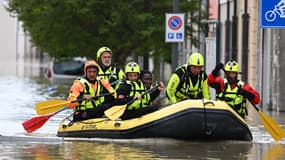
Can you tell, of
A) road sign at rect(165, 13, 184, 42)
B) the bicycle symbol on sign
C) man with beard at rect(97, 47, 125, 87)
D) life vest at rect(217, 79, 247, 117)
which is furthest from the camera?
road sign at rect(165, 13, 184, 42)

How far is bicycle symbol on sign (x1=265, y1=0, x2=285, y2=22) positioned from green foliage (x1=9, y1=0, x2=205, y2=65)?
630 inches

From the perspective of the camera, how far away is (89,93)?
62.2 feet

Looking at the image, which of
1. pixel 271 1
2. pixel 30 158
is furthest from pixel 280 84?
pixel 30 158

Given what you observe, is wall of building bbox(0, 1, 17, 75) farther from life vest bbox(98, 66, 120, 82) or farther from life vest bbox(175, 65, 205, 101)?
life vest bbox(175, 65, 205, 101)

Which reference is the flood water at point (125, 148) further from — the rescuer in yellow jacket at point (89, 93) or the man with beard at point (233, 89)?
the man with beard at point (233, 89)

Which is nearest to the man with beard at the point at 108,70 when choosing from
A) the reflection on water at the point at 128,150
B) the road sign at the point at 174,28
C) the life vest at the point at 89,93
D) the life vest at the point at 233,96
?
the life vest at the point at 89,93

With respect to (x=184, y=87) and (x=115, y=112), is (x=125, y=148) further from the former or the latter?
(x=184, y=87)

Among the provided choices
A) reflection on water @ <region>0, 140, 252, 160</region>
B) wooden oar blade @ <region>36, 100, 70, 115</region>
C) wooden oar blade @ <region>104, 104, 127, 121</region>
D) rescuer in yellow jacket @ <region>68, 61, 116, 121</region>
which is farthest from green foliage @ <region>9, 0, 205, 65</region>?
reflection on water @ <region>0, 140, 252, 160</region>

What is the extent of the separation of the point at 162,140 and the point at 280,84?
10.5m

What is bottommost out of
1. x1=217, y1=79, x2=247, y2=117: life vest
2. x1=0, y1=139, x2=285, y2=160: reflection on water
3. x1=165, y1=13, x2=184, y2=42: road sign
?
x1=0, y1=139, x2=285, y2=160: reflection on water

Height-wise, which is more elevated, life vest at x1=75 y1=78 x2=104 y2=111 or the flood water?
life vest at x1=75 y1=78 x2=104 y2=111

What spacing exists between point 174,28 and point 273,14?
392 inches

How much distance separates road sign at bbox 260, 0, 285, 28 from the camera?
65.6 ft

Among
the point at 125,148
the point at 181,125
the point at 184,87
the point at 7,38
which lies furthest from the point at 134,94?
the point at 7,38
